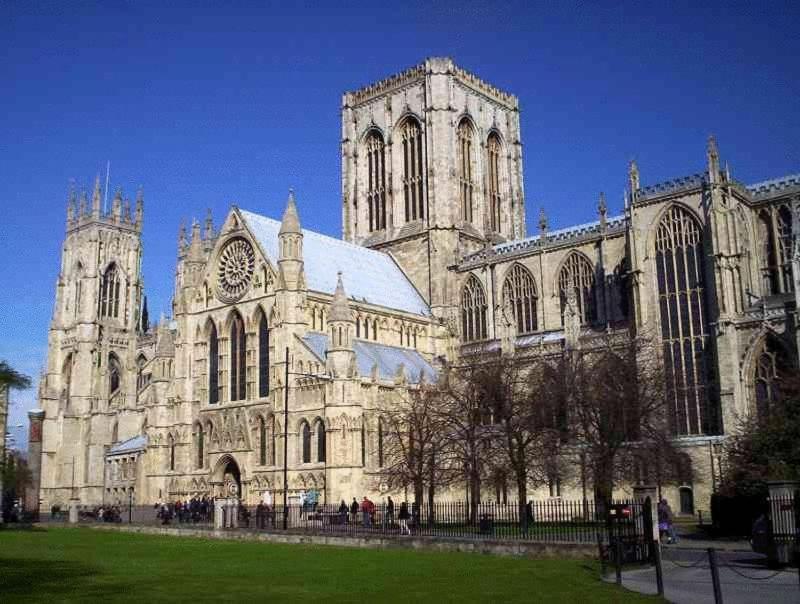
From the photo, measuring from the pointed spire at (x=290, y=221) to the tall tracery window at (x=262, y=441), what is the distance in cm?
1185

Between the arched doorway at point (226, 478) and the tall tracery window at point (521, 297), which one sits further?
the tall tracery window at point (521, 297)

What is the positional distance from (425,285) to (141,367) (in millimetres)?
35482

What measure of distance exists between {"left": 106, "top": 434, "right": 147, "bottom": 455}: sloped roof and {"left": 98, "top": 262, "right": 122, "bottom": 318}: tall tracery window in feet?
55.3

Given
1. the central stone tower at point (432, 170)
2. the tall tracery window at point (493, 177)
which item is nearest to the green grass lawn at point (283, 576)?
Answer: the central stone tower at point (432, 170)

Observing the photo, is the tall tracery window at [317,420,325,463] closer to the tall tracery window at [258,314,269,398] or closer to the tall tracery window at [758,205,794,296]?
the tall tracery window at [258,314,269,398]

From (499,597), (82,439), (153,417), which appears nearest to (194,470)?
(153,417)

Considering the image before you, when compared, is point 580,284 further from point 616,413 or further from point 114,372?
point 114,372

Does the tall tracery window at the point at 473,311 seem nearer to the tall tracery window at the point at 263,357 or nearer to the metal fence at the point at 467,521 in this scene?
the tall tracery window at the point at 263,357

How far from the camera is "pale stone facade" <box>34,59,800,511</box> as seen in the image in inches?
1930

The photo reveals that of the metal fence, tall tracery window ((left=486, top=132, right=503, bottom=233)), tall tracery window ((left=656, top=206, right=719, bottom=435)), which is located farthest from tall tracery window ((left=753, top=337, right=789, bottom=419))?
tall tracery window ((left=486, top=132, right=503, bottom=233))

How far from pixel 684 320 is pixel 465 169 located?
100 ft

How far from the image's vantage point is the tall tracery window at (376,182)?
76750mm

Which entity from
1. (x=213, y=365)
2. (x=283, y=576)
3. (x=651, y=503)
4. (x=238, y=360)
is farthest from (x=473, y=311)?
(x=283, y=576)

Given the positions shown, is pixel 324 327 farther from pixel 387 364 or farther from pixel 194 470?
pixel 194 470
